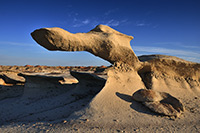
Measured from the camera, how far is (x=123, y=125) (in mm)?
2660

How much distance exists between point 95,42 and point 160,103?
2.09 meters

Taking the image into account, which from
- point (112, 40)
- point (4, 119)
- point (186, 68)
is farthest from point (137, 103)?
point (4, 119)

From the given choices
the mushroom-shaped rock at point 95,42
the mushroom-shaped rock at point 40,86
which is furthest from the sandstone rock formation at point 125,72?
the mushroom-shaped rock at point 40,86

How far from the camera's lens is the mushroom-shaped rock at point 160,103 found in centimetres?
312

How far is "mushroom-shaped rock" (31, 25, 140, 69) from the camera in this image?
10.4 feet

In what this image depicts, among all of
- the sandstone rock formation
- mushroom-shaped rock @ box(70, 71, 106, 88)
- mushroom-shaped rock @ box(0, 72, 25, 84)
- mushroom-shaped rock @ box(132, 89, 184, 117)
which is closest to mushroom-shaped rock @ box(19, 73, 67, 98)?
mushroom-shaped rock @ box(70, 71, 106, 88)

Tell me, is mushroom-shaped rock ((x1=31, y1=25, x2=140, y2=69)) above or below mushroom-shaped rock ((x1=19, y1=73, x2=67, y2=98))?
above

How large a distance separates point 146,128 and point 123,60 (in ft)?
7.12

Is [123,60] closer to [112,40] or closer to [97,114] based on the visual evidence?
[112,40]

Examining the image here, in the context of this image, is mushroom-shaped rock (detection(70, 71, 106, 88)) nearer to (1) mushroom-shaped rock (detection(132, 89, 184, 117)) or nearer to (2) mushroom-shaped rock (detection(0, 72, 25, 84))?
(1) mushroom-shaped rock (detection(132, 89, 184, 117))

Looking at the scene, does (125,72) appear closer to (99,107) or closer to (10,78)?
(99,107)

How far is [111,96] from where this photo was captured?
3.54 meters

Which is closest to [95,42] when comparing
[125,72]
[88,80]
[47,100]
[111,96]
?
[125,72]

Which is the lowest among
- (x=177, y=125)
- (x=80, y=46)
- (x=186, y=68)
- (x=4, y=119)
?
(x=4, y=119)
